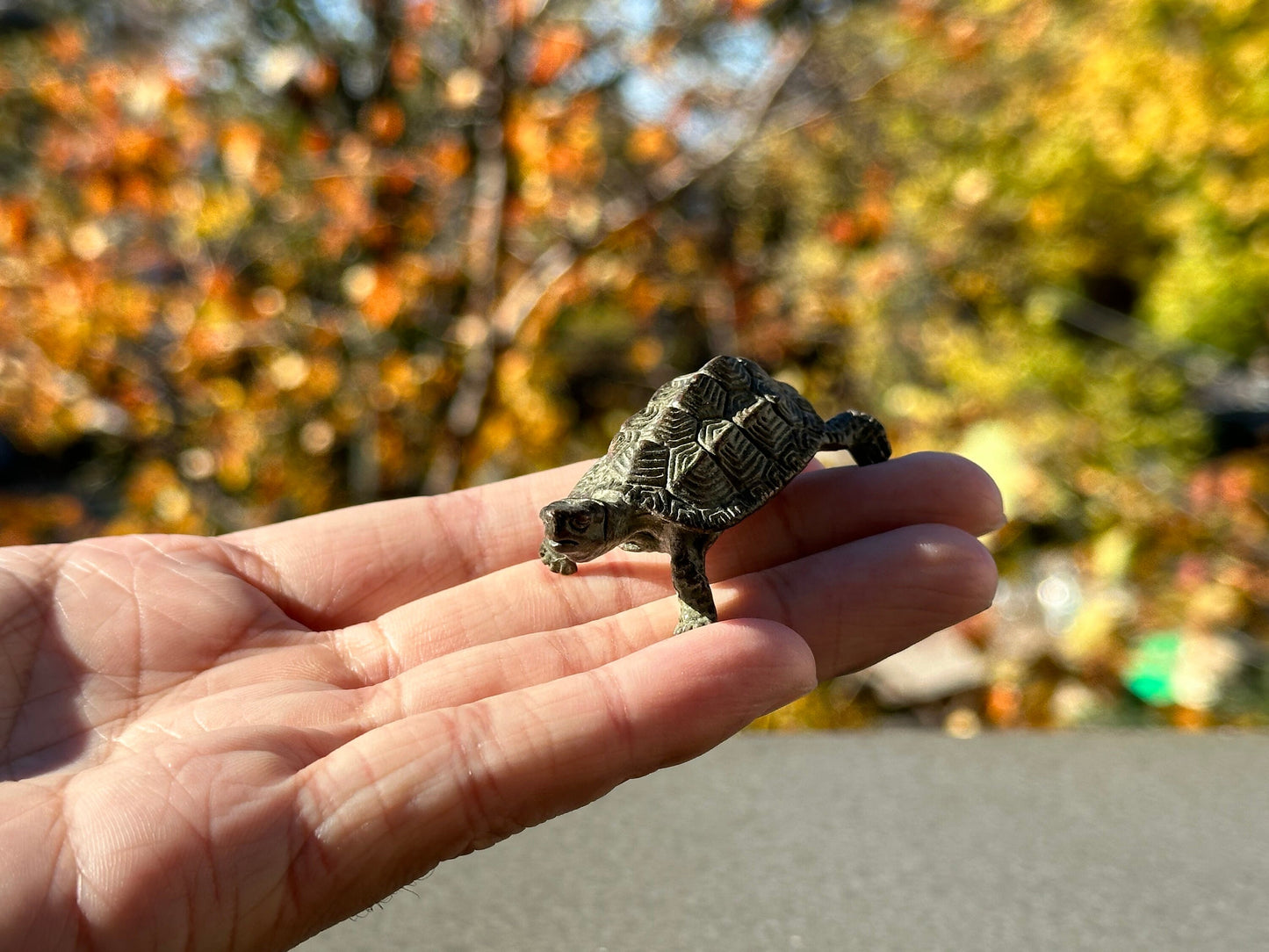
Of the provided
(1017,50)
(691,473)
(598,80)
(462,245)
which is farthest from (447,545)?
(1017,50)

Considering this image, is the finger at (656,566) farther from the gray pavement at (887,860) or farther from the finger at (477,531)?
the gray pavement at (887,860)

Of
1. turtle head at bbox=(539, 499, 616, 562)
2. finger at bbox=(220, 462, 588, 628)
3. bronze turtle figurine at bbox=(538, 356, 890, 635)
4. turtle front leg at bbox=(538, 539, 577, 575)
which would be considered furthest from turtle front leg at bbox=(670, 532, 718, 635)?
finger at bbox=(220, 462, 588, 628)

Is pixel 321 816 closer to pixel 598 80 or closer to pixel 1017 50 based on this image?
pixel 598 80

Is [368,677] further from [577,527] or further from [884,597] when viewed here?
[884,597]

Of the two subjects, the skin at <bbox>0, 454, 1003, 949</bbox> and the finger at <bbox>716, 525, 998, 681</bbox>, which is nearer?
the skin at <bbox>0, 454, 1003, 949</bbox>

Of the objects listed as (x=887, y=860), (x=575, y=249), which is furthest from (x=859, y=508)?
(x=575, y=249)

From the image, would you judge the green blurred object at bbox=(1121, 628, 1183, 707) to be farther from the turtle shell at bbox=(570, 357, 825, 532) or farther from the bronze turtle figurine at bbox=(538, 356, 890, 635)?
the turtle shell at bbox=(570, 357, 825, 532)

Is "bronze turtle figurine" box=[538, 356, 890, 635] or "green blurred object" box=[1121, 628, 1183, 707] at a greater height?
"bronze turtle figurine" box=[538, 356, 890, 635]
